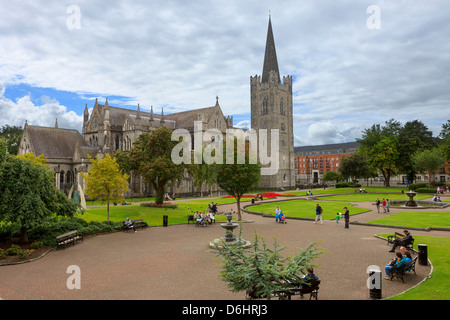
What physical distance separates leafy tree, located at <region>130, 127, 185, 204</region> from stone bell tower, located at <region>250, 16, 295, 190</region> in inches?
2197

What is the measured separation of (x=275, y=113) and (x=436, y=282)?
81.2 metres

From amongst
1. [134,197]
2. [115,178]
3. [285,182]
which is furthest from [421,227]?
[285,182]

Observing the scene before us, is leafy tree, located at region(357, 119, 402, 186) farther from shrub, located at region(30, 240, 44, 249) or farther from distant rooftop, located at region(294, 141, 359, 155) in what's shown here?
shrub, located at region(30, 240, 44, 249)

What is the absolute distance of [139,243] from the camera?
66.0 feet

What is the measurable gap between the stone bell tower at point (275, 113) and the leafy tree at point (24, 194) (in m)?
72.9

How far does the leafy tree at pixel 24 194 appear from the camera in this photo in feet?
57.5

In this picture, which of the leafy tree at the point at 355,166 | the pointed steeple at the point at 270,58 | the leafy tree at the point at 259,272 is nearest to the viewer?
the leafy tree at the point at 259,272

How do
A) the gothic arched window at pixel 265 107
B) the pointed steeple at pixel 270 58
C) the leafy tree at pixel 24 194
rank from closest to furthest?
the leafy tree at pixel 24 194
the pointed steeple at pixel 270 58
the gothic arched window at pixel 265 107

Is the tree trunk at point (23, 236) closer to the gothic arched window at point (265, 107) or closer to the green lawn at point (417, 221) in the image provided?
the green lawn at point (417, 221)

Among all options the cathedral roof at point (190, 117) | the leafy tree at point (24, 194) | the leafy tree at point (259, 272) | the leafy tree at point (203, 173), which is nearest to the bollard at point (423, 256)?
the leafy tree at point (259, 272)

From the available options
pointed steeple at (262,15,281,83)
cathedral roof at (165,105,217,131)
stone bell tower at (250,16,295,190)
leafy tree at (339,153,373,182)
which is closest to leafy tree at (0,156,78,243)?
cathedral roof at (165,105,217,131)

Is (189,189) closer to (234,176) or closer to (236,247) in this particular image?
(234,176)

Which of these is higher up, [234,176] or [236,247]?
[234,176]

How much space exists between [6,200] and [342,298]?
18.2m
